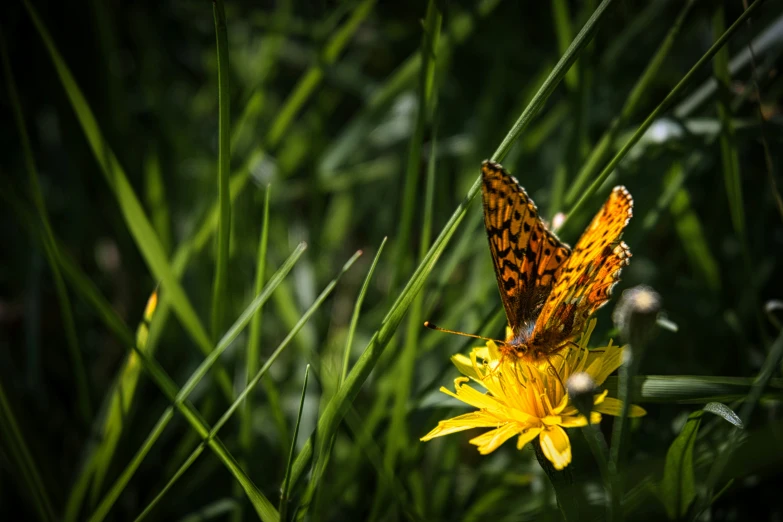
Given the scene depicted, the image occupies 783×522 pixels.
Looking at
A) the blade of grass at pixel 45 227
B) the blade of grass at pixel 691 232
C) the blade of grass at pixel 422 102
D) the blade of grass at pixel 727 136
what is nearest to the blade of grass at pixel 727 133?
the blade of grass at pixel 727 136

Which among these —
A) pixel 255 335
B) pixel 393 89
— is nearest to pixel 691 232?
pixel 393 89

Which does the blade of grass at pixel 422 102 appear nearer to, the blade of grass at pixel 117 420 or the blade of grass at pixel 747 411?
the blade of grass at pixel 117 420

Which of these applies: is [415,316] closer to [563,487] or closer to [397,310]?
[397,310]

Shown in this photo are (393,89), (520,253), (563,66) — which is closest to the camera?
(563,66)

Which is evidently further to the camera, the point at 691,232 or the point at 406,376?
the point at 691,232

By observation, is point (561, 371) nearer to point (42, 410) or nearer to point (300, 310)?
point (300, 310)

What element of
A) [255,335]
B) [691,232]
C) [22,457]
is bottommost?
[22,457]

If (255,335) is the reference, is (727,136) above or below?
above

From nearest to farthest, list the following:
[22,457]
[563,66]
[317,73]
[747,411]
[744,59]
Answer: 1. [747,411]
2. [563,66]
3. [22,457]
4. [744,59]
5. [317,73]
